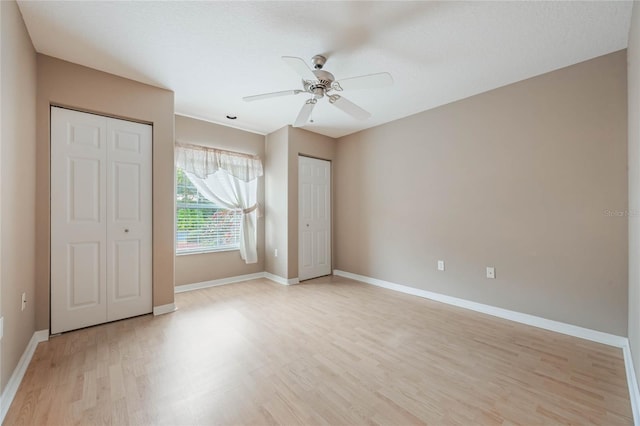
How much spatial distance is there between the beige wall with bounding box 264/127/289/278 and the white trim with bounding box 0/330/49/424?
8.93 feet

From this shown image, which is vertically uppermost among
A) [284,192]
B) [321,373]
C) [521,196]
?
[284,192]

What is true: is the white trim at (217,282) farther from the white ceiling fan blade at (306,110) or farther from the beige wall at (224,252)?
the white ceiling fan blade at (306,110)

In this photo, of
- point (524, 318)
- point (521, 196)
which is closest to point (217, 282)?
point (524, 318)

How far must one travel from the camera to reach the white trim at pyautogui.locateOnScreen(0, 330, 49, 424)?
1559 mm

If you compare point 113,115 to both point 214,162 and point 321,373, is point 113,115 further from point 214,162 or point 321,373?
point 321,373

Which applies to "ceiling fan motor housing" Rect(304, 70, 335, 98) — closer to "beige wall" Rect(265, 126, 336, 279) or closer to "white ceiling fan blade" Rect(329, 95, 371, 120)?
"white ceiling fan blade" Rect(329, 95, 371, 120)

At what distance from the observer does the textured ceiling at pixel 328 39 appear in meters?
1.88

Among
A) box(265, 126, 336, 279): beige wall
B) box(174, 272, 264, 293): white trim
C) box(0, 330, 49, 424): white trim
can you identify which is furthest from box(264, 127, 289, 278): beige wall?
box(0, 330, 49, 424): white trim

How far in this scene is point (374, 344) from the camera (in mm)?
2357

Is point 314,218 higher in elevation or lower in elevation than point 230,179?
lower

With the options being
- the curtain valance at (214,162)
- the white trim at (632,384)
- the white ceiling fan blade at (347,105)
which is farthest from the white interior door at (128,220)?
the white trim at (632,384)

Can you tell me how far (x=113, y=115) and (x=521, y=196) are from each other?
432cm

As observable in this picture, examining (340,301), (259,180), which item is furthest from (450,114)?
(259,180)

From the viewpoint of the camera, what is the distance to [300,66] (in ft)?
6.58
